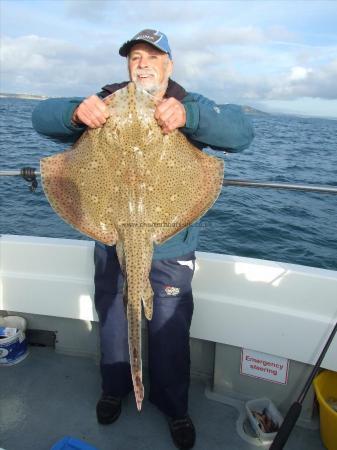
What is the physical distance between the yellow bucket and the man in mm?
1050

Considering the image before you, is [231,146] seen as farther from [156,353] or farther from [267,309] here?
[156,353]

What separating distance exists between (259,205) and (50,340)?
9.98 m

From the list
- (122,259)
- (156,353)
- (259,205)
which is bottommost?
(259,205)

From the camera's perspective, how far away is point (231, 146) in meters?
2.70

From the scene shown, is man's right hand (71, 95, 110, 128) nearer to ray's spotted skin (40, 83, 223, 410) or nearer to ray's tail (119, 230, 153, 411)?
ray's spotted skin (40, 83, 223, 410)

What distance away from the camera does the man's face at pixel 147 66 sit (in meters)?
2.76

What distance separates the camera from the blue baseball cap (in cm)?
268

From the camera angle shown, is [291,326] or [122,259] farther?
[291,326]

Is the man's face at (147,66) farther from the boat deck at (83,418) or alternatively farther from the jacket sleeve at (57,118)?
the boat deck at (83,418)

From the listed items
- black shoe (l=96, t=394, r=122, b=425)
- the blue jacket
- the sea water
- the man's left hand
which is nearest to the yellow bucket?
black shoe (l=96, t=394, r=122, b=425)

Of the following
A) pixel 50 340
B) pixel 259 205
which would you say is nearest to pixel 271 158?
pixel 259 205

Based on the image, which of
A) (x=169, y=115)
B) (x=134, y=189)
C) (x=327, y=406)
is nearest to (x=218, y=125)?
(x=169, y=115)

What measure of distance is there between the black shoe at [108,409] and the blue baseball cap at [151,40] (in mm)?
2861

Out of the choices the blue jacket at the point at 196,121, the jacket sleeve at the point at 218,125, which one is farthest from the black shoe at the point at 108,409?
the jacket sleeve at the point at 218,125
